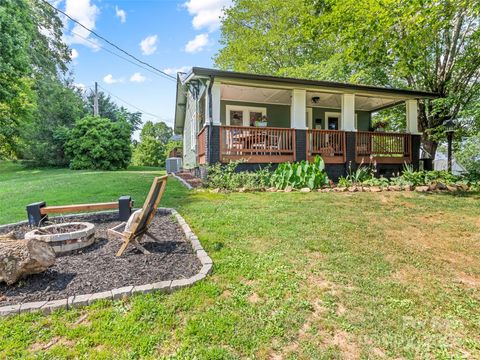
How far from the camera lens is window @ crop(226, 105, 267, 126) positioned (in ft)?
40.6

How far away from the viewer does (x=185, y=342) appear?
6.11ft

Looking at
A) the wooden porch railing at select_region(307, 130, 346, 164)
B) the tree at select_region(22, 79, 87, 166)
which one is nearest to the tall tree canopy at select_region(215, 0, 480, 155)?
the wooden porch railing at select_region(307, 130, 346, 164)

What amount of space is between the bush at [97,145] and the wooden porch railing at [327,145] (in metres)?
13.5

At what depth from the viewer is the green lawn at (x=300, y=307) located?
1.84 meters

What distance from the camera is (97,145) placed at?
17.5 metres

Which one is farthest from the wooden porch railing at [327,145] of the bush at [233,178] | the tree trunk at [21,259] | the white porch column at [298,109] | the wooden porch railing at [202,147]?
the tree trunk at [21,259]

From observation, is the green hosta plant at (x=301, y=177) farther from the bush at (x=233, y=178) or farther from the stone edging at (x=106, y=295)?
the stone edging at (x=106, y=295)

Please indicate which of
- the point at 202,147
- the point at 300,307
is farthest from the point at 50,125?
the point at 300,307

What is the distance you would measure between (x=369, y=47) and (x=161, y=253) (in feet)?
33.2

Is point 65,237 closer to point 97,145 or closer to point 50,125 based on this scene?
point 97,145

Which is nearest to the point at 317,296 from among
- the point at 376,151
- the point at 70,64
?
the point at 376,151

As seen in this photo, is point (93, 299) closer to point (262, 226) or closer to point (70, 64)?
point (262, 226)

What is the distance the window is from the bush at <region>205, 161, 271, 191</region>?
173 inches

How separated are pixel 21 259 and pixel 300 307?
7.96 feet
